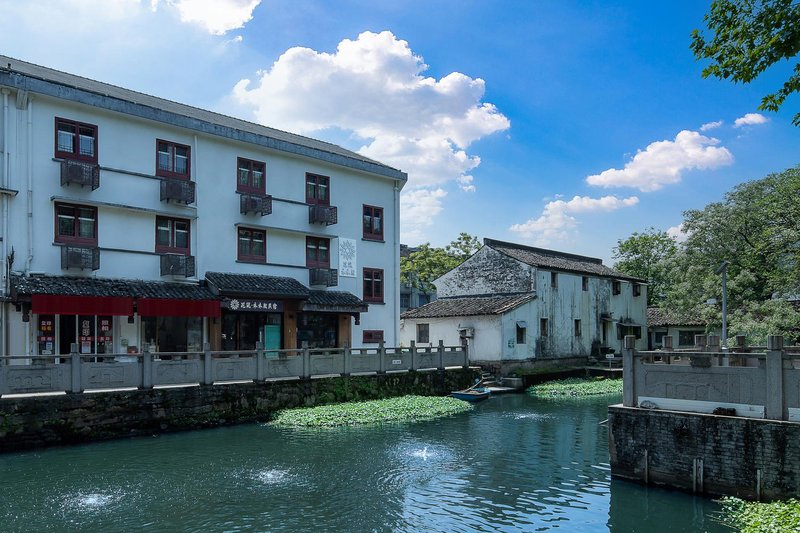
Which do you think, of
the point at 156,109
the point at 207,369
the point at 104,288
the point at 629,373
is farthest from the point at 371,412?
the point at 156,109

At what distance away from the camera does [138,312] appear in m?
22.3

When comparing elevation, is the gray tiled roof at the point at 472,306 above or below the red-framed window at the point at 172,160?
below

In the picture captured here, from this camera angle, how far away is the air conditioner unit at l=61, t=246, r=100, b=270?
21.3m

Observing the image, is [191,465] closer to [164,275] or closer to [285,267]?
[164,275]

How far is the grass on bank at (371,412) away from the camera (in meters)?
21.3

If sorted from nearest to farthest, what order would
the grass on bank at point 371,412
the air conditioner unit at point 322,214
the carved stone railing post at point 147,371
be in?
the carved stone railing post at point 147,371 < the grass on bank at point 371,412 < the air conditioner unit at point 322,214

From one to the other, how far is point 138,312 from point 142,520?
40.3ft

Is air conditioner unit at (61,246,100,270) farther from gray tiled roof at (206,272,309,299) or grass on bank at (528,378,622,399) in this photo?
grass on bank at (528,378,622,399)

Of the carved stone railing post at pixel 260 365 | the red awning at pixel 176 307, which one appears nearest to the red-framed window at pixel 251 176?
the red awning at pixel 176 307

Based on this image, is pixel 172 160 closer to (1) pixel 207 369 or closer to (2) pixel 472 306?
(1) pixel 207 369

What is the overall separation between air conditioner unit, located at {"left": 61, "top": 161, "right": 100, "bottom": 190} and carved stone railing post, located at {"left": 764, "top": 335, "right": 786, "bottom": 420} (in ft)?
68.1

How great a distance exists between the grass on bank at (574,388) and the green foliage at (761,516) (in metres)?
18.8

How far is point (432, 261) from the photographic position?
52.8 m

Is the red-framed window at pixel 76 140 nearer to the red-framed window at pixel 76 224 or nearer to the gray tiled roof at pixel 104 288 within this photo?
the red-framed window at pixel 76 224
